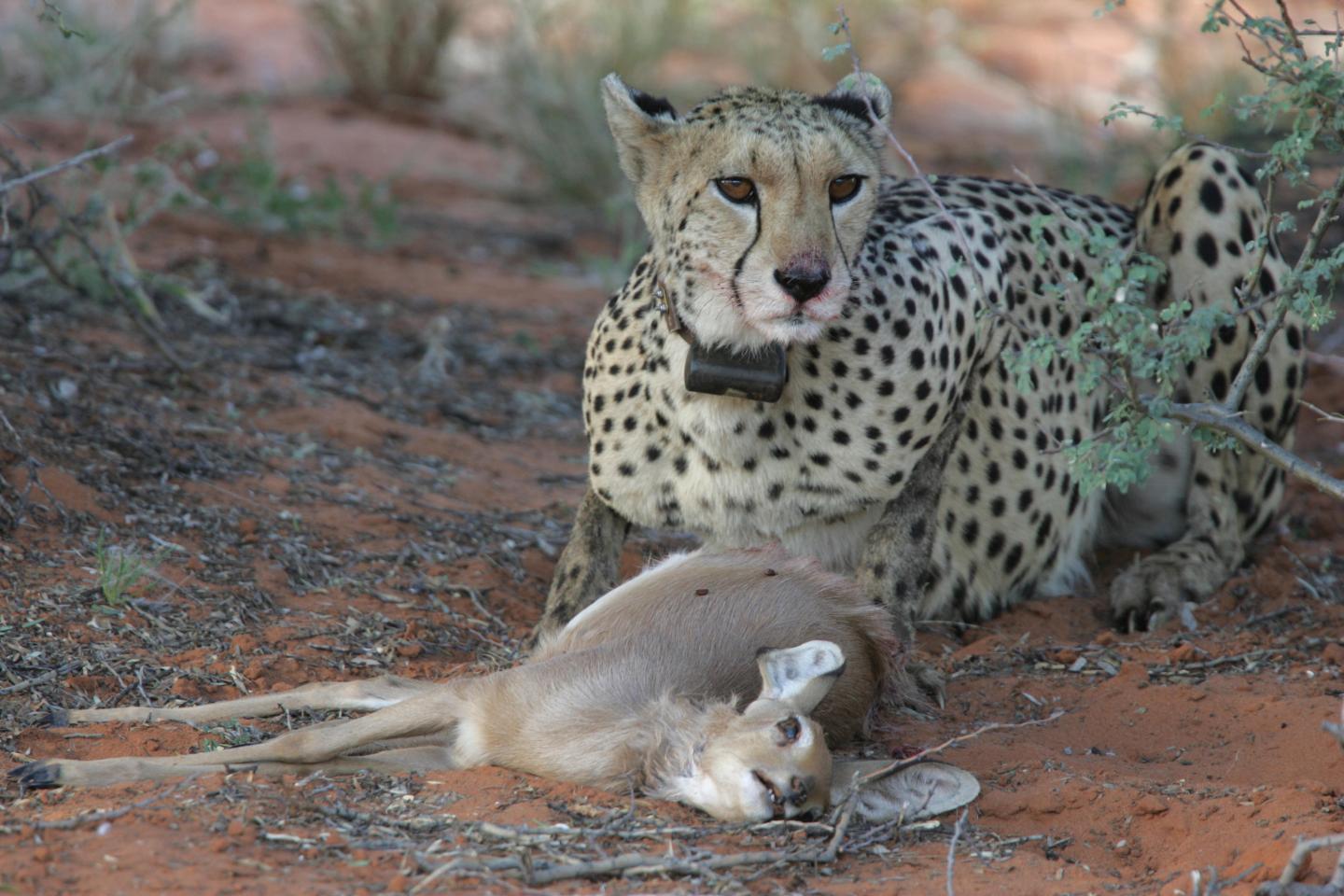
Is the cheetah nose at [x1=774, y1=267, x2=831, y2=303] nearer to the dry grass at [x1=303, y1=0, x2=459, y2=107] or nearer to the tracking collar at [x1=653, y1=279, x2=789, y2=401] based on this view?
the tracking collar at [x1=653, y1=279, x2=789, y2=401]

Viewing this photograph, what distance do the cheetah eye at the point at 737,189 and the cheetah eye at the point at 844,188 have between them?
0.20 metres

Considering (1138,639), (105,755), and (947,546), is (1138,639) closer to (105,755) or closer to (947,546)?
(947,546)

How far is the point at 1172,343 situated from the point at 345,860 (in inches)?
75.1

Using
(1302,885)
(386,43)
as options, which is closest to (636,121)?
(1302,885)

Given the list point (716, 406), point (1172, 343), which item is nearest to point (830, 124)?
point (716, 406)

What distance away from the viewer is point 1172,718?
3.76 m

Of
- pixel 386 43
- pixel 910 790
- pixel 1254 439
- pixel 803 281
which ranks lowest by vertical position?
pixel 910 790

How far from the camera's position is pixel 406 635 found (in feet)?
13.3

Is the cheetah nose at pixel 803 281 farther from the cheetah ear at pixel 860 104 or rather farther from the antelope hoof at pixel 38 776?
the antelope hoof at pixel 38 776

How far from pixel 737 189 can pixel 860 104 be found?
53 centimetres

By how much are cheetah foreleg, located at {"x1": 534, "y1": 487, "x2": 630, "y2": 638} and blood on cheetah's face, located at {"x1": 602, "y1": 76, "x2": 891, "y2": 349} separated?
74 cm

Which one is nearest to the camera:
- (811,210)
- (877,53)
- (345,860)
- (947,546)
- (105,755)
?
(345,860)

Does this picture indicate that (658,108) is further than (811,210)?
Yes

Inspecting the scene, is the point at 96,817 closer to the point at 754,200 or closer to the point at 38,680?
the point at 38,680
